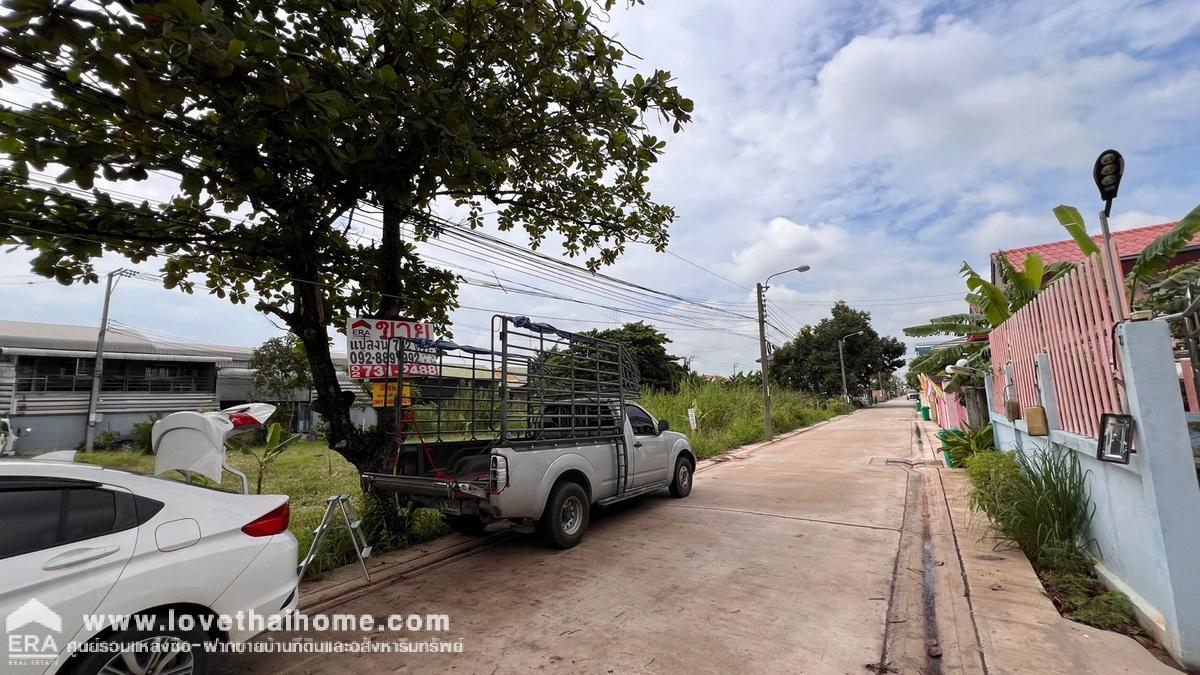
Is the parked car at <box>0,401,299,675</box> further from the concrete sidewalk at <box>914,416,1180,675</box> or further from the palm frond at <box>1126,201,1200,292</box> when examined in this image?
the palm frond at <box>1126,201,1200,292</box>

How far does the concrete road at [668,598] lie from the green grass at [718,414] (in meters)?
7.84

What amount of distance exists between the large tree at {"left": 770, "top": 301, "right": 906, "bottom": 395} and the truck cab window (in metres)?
41.3

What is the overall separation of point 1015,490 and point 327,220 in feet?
23.8

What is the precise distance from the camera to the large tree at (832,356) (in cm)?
4516

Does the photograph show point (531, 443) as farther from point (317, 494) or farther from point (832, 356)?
point (832, 356)

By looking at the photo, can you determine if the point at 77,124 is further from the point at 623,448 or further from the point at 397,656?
the point at 623,448

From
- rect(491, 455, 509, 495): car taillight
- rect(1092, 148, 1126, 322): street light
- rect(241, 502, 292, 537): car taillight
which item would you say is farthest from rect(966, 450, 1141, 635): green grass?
rect(241, 502, 292, 537): car taillight

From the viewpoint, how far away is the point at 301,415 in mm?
25000

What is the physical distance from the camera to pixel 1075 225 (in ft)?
22.8

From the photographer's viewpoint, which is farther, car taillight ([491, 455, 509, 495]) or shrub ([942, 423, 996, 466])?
shrub ([942, 423, 996, 466])

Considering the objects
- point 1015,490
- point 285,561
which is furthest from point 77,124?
point 1015,490

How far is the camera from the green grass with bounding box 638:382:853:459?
16.4m

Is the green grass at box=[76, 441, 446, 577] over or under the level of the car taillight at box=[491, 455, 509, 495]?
under

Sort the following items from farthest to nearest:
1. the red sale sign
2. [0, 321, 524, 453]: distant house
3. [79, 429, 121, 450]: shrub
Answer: [79, 429, 121, 450]: shrub → [0, 321, 524, 453]: distant house → the red sale sign
